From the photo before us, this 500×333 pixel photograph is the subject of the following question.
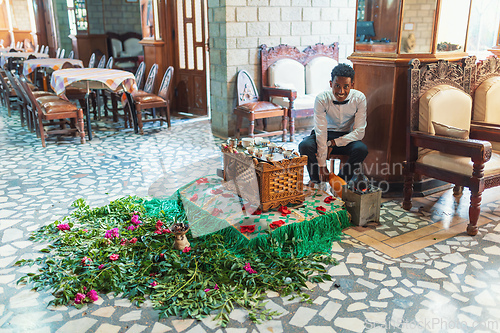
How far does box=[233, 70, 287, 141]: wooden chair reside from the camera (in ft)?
19.6

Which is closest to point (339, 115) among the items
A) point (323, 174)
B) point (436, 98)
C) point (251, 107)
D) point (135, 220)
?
point (323, 174)

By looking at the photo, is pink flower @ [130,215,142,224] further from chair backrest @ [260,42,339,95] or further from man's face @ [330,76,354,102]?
chair backrest @ [260,42,339,95]

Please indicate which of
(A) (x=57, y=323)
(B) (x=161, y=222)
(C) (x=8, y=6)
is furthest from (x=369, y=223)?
(C) (x=8, y=6)

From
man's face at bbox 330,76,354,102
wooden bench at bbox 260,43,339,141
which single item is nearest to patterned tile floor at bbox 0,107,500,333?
man's face at bbox 330,76,354,102

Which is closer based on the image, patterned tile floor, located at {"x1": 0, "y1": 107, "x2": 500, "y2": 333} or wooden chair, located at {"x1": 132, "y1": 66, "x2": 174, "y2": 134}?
patterned tile floor, located at {"x1": 0, "y1": 107, "x2": 500, "y2": 333}

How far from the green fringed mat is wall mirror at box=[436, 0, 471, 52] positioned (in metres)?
1.81

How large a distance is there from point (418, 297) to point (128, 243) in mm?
1950

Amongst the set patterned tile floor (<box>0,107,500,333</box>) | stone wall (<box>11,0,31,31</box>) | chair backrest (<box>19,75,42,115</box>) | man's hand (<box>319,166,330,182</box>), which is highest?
stone wall (<box>11,0,31,31</box>)

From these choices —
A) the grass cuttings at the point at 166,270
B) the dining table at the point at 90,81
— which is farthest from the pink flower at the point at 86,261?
the dining table at the point at 90,81

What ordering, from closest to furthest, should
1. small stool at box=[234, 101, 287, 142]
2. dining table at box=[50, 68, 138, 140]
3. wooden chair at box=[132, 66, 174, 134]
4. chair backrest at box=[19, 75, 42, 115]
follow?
chair backrest at box=[19, 75, 42, 115]
small stool at box=[234, 101, 287, 142]
dining table at box=[50, 68, 138, 140]
wooden chair at box=[132, 66, 174, 134]

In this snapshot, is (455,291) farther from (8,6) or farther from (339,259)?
(8,6)

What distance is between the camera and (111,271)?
2682 mm

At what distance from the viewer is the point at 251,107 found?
19.6 ft

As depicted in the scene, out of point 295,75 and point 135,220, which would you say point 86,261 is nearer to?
point 135,220
